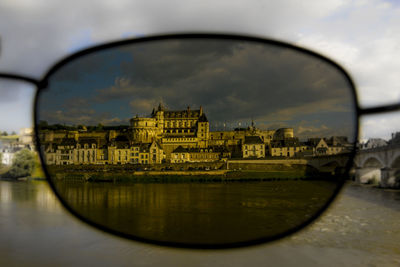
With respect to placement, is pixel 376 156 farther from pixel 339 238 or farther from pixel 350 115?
pixel 350 115

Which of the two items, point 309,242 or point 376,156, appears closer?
point 309,242

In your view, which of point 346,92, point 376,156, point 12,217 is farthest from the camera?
point 376,156

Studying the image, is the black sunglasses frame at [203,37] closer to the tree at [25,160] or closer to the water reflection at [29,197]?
the tree at [25,160]

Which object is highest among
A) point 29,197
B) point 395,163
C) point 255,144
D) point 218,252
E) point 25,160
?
point 255,144

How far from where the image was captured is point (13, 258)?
3.89 metres

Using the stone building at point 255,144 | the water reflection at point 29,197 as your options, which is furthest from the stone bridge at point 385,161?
the water reflection at point 29,197

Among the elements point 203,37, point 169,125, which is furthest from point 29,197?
point 203,37

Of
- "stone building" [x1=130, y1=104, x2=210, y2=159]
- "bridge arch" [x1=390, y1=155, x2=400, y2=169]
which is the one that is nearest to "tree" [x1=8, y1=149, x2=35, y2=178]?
"stone building" [x1=130, y1=104, x2=210, y2=159]

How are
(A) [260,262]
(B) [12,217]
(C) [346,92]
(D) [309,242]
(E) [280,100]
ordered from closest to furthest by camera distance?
(C) [346,92]
(E) [280,100]
(A) [260,262]
(D) [309,242]
(B) [12,217]

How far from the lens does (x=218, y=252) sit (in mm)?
3340

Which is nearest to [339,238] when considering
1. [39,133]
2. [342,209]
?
[342,209]

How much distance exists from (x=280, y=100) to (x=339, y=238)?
4429 millimetres

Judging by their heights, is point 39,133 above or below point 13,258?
above

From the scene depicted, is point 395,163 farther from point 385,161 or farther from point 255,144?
point 255,144
